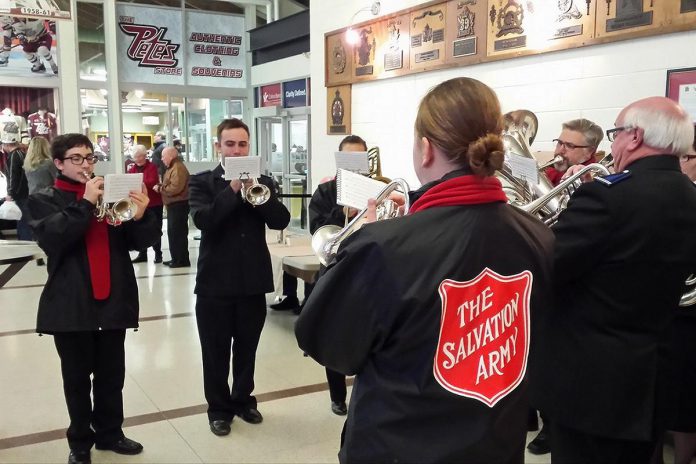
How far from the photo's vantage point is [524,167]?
7.66ft

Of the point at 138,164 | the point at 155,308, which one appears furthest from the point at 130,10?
the point at 155,308

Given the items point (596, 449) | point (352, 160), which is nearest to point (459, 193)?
point (596, 449)

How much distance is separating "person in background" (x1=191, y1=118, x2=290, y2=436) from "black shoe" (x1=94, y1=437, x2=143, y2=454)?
0.39 metres

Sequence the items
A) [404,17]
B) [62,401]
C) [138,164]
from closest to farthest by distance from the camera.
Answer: [62,401] < [404,17] < [138,164]

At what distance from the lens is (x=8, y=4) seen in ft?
22.0

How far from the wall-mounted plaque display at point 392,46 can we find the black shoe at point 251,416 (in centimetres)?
426

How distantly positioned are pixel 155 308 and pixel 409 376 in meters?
4.80

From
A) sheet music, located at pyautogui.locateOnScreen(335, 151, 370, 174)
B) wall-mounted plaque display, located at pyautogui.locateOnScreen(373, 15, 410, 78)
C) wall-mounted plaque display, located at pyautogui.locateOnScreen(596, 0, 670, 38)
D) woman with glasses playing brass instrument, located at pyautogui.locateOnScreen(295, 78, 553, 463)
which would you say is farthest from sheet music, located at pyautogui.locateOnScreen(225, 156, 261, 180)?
wall-mounted plaque display, located at pyautogui.locateOnScreen(373, 15, 410, 78)

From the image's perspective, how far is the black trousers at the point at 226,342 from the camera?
122 inches

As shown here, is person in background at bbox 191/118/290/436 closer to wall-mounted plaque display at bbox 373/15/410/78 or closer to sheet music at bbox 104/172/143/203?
sheet music at bbox 104/172/143/203

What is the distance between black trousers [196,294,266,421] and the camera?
10.2 feet

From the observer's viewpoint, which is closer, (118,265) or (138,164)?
(118,265)

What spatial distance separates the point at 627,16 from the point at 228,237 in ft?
10.4

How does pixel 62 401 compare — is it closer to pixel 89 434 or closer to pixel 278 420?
pixel 89 434
